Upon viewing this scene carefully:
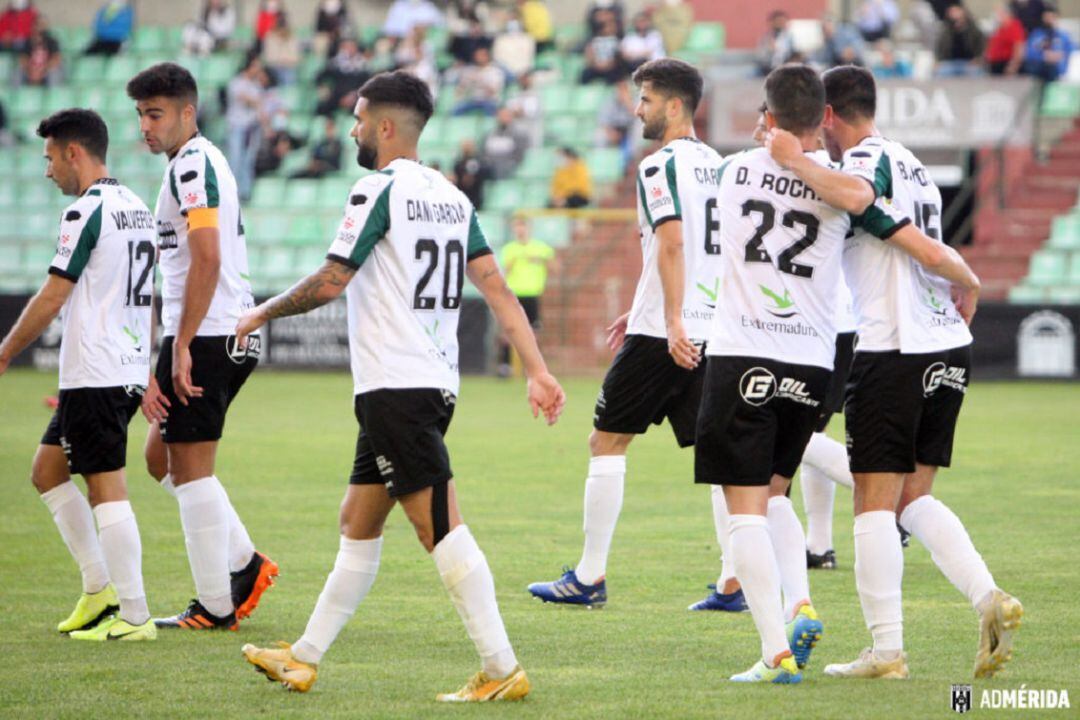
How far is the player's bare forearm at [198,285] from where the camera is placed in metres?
7.04

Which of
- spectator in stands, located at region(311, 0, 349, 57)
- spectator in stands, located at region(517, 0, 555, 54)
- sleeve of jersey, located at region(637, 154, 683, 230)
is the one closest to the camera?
sleeve of jersey, located at region(637, 154, 683, 230)

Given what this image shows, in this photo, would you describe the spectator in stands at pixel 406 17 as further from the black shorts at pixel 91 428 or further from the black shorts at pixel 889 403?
the black shorts at pixel 889 403

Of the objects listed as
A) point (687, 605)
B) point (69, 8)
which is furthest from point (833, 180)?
point (69, 8)

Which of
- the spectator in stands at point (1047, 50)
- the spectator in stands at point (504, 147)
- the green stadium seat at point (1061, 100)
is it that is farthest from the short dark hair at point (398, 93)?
the green stadium seat at point (1061, 100)

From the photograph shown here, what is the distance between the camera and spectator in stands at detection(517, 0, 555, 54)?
95.7 feet

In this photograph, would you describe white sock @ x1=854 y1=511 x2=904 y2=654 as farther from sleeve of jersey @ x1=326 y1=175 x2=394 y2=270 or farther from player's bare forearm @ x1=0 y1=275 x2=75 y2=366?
player's bare forearm @ x1=0 y1=275 x2=75 y2=366

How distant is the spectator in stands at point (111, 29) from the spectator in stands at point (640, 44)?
9390 mm

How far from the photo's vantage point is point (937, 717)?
18.2ft

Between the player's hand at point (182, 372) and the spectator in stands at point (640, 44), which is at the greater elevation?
the spectator in stands at point (640, 44)

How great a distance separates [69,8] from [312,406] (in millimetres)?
16327

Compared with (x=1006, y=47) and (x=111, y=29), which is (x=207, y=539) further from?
(x=111, y=29)

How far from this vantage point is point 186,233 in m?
7.32

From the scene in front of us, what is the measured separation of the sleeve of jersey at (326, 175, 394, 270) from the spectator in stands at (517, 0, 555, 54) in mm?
23749

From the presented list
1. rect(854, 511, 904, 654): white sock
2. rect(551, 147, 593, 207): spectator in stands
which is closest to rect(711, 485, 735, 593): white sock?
rect(854, 511, 904, 654): white sock
